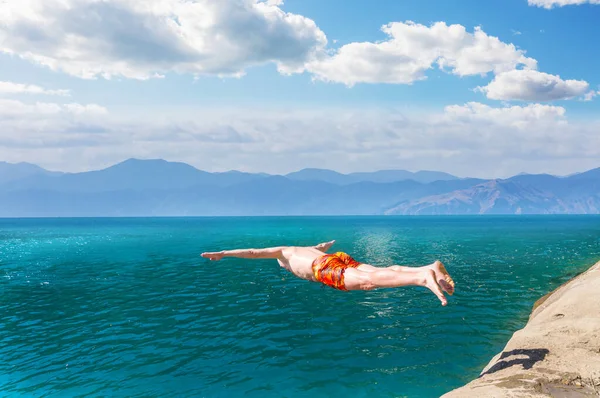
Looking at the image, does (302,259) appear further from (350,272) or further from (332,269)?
(350,272)

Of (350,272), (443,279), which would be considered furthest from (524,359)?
(443,279)

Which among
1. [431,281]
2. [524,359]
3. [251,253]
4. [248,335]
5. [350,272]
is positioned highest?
[251,253]

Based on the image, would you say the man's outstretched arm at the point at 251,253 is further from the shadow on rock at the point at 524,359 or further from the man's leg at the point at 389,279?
the shadow on rock at the point at 524,359

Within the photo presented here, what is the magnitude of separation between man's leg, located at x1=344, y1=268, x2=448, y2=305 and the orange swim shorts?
0.15m

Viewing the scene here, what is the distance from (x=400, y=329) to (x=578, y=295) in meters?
8.77

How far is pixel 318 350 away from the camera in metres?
18.5

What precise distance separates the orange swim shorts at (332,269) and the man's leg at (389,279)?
15 centimetres

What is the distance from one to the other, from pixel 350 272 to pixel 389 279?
1.23 m

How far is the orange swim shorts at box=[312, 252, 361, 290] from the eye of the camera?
8.09 m

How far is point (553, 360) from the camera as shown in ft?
33.3

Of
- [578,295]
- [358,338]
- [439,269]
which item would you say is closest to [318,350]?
[358,338]

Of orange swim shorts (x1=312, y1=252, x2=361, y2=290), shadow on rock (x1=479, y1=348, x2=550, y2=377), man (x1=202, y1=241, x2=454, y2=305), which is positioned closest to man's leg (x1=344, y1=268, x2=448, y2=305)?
man (x1=202, y1=241, x2=454, y2=305)

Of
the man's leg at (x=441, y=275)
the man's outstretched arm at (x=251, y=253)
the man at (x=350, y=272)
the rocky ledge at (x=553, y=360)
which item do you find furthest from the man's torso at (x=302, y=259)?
the rocky ledge at (x=553, y=360)

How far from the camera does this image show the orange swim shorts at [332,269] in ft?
26.5
